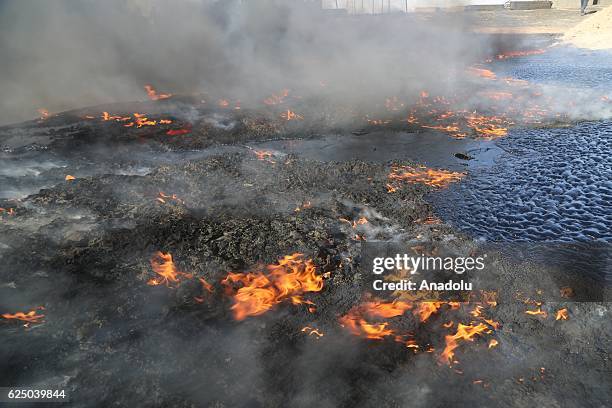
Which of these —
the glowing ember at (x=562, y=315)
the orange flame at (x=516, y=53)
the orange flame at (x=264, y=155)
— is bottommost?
the glowing ember at (x=562, y=315)

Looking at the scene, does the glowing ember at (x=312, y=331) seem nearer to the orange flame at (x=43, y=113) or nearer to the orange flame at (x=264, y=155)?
the orange flame at (x=264, y=155)

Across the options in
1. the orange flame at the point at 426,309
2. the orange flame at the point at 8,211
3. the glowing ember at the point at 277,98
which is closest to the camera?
the orange flame at the point at 426,309

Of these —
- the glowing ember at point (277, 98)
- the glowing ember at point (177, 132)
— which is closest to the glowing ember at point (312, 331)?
the glowing ember at point (177, 132)

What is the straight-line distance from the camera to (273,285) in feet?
16.3

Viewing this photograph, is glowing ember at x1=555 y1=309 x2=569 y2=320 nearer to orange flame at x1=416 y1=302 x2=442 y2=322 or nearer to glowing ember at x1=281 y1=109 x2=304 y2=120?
orange flame at x1=416 y1=302 x2=442 y2=322

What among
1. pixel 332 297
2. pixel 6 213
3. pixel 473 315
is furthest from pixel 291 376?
pixel 6 213

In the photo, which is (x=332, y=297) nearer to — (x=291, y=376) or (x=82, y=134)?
(x=291, y=376)

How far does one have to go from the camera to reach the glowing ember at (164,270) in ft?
16.4

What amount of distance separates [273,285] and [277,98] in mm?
9005

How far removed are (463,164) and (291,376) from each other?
6.28m

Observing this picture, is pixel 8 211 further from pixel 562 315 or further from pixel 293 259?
pixel 562 315

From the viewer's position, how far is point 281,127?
1049 centimetres
